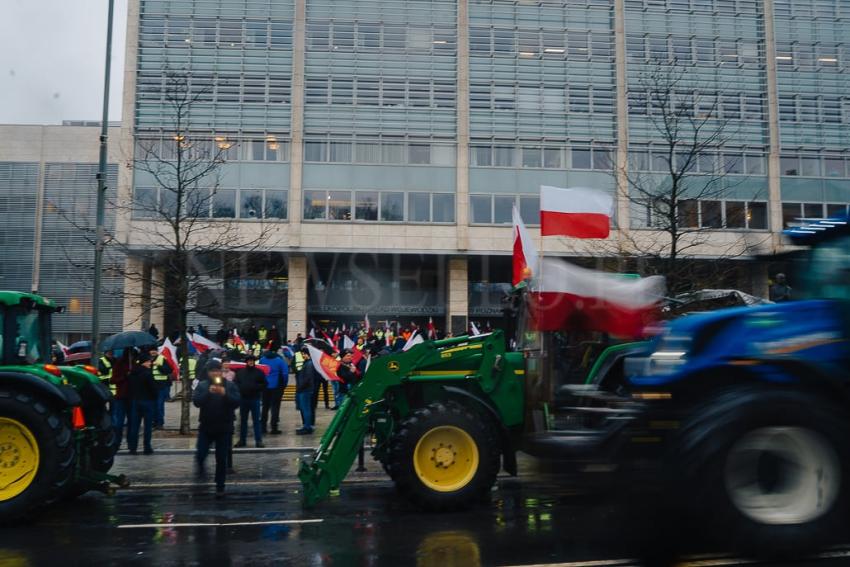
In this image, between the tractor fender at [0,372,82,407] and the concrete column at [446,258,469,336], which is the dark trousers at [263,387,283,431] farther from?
the concrete column at [446,258,469,336]

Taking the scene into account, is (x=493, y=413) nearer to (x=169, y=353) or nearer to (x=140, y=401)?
(x=140, y=401)

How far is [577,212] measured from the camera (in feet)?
33.9

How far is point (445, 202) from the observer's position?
109 feet

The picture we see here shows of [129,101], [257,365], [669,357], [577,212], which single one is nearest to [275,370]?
[257,365]

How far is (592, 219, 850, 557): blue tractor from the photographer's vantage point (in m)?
4.18

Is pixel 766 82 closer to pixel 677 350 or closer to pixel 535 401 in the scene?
pixel 535 401

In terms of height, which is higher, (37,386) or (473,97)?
(473,97)

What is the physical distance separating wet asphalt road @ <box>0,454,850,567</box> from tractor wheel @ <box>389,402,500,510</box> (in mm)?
257

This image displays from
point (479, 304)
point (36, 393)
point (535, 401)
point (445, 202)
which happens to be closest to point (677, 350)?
point (535, 401)

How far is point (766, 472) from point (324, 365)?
39.5 ft

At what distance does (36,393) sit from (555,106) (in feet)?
97.4

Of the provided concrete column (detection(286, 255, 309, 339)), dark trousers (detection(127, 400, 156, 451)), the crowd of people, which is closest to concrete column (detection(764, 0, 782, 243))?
concrete column (detection(286, 255, 309, 339))

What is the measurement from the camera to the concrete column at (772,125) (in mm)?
33719

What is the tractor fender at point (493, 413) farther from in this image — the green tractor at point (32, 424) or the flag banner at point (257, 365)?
the flag banner at point (257, 365)
